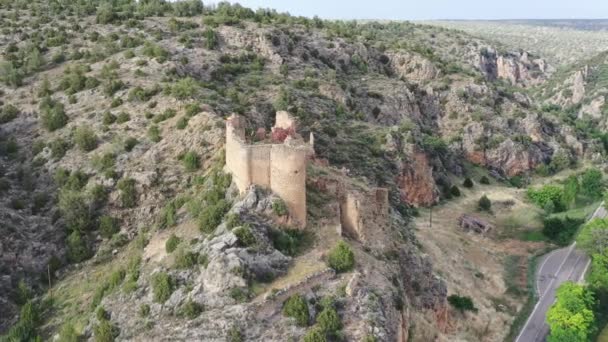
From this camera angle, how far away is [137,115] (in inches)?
2028

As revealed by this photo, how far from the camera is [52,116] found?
2077 inches

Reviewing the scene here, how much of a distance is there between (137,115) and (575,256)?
157ft

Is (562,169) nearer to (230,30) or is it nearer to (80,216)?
(230,30)

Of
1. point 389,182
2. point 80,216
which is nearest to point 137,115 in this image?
point 80,216

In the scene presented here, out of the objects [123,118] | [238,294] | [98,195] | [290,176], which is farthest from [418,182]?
[238,294]

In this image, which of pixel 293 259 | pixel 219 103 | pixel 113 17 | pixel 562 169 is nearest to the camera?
pixel 293 259

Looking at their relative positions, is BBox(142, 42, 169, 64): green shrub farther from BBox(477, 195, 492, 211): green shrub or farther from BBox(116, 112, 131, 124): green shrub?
BBox(477, 195, 492, 211): green shrub

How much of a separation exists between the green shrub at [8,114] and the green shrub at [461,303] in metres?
40.8

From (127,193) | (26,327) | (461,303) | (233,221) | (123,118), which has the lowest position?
(461,303)

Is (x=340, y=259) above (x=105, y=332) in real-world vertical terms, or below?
above

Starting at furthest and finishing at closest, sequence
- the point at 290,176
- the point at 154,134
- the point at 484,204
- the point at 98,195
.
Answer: the point at 484,204
the point at 154,134
the point at 98,195
the point at 290,176

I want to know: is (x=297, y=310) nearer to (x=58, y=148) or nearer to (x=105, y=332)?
(x=105, y=332)

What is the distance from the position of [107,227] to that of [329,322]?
19477mm

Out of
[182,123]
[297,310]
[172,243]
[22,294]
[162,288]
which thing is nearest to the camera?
[297,310]
